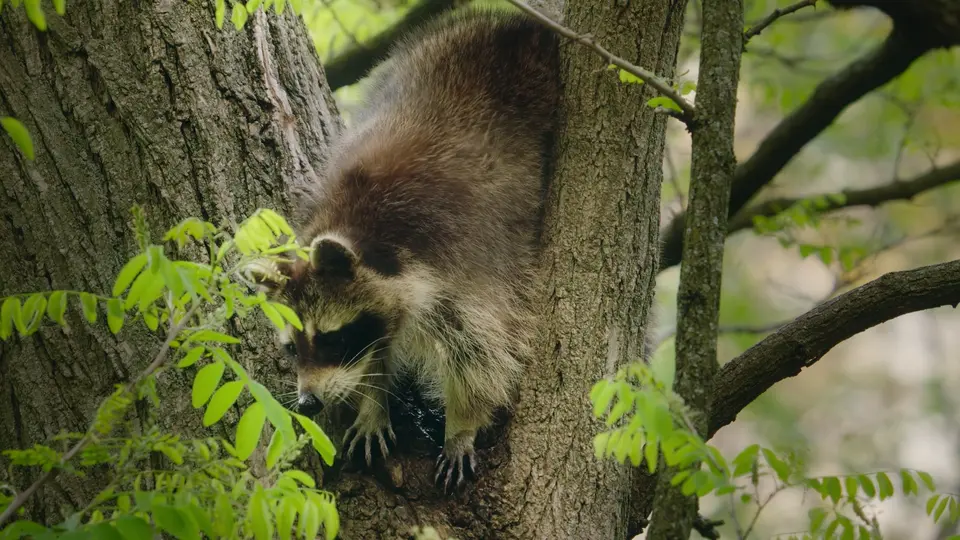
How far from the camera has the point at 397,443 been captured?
9.34 ft

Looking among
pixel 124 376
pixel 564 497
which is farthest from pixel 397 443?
pixel 124 376

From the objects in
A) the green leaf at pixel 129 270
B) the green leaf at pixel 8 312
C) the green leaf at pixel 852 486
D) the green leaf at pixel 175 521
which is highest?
the green leaf at pixel 852 486

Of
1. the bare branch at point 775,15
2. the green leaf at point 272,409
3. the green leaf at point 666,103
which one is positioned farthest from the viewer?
the bare branch at point 775,15

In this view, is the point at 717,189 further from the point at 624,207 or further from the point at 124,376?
the point at 124,376

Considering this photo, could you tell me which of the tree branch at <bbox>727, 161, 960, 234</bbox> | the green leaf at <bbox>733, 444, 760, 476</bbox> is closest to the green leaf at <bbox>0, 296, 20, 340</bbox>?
the green leaf at <bbox>733, 444, 760, 476</bbox>

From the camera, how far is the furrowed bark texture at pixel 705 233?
6.18 feet

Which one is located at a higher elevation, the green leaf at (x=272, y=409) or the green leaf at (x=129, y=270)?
the green leaf at (x=129, y=270)

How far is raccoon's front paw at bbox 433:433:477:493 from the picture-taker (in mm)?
2643

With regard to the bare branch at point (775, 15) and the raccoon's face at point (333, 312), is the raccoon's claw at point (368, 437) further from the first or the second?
the bare branch at point (775, 15)

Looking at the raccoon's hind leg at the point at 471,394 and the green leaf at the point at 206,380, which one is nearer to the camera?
the green leaf at the point at 206,380

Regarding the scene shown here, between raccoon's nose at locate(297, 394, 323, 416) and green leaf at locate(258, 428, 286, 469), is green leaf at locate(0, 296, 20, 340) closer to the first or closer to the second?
green leaf at locate(258, 428, 286, 469)

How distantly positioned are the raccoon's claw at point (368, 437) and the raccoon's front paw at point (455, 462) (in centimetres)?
17

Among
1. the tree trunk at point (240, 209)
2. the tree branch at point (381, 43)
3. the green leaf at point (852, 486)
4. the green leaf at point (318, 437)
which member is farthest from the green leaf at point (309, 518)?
the tree branch at point (381, 43)

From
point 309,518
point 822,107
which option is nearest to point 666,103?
point 309,518
